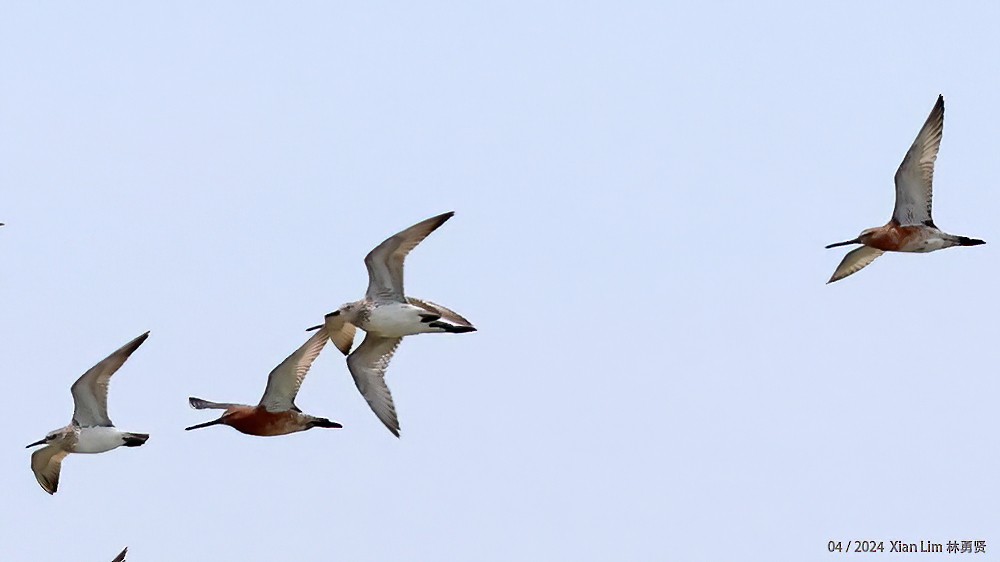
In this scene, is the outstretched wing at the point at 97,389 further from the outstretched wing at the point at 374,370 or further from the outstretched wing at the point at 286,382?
the outstretched wing at the point at 374,370

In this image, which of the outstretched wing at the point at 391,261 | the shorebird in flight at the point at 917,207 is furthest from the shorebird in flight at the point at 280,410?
the shorebird in flight at the point at 917,207

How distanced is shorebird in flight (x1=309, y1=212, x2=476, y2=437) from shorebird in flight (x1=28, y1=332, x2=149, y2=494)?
11.7 feet

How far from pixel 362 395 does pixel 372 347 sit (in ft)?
2.61

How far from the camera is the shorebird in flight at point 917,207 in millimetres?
27438

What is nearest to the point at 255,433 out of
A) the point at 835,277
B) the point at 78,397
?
the point at 78,397

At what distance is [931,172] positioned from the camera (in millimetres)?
27547

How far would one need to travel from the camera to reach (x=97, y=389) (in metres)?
27.0

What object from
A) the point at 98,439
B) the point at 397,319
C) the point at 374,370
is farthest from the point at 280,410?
the point at 98,439

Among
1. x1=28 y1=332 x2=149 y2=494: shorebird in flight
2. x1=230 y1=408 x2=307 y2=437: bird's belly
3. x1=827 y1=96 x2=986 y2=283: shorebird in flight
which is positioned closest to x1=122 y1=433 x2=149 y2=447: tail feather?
x1=28 y1=332 x2=149 y2=494: shorebird in flight

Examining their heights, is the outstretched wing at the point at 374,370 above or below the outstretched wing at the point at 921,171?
below

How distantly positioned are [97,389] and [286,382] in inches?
126

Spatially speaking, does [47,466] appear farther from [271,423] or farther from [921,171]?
[921,171]

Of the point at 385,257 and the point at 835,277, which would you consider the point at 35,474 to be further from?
the point at 835,277

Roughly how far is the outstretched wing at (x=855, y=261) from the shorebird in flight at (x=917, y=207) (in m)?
1.59
